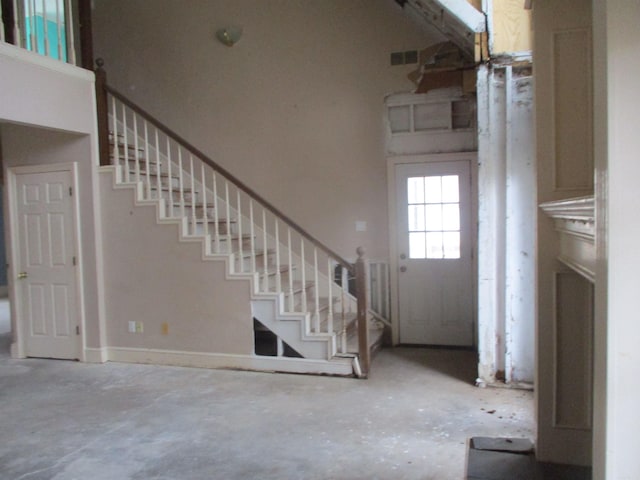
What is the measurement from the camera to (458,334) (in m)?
5.37

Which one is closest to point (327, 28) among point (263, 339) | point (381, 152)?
point (381, 152)

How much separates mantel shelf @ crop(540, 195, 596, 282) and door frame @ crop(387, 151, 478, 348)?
9.05 feet

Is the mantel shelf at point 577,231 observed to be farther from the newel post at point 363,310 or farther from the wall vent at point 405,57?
the wall vent at point 405,57

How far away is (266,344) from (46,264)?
95.6 inches

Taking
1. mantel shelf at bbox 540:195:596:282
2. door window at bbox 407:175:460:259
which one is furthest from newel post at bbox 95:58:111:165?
mantel shelf at bbox 540:195:596:282

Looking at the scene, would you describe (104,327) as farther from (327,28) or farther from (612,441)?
(612,441)

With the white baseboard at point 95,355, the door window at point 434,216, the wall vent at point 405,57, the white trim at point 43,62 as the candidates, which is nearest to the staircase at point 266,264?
the white trim at point 43,62

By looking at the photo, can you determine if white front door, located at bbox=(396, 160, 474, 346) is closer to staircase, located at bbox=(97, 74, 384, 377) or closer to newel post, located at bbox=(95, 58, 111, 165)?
staircase, located at bbox=(97, 74, 384, 377)

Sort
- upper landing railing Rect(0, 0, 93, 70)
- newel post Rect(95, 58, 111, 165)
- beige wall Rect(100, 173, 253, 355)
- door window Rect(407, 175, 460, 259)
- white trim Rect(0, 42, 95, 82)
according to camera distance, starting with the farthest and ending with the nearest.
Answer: door window Rect(407, 175, 460, 259)
newel post Rect(95, 58, 111, 165)
beige wall Rect(100, 173, 253, 355)
upper landing railing Rect(0, 0, 93, 70)
white trim Rect(0, 42, 95, 82)

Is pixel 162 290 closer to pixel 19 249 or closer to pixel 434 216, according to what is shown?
pixel 19 249

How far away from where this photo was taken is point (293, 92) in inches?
226

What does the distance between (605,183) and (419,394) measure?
312cm

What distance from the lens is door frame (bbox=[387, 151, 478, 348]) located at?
5254 millimetres

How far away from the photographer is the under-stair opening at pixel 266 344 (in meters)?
5.22
